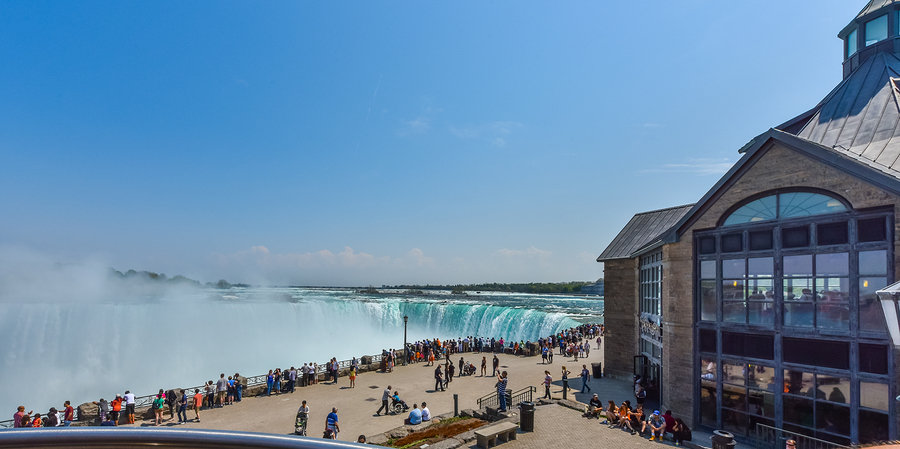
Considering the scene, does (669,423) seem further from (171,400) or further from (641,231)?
(171,400)

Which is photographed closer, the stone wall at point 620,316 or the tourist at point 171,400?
the tourist at point 171,400

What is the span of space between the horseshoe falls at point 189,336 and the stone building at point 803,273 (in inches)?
1175

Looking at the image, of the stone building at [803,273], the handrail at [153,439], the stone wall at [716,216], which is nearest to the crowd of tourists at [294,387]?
the stone wall at [716,216]

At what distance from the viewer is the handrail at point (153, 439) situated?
1.79 meters

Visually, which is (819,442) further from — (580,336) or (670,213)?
(580,336)

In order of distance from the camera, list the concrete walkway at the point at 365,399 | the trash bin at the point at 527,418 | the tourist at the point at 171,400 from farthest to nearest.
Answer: the tourist at the point at 171,400
the concrete walkway at the point at 365,399
the trash bin at the point at 527,418

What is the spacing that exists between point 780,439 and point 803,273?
4.67m

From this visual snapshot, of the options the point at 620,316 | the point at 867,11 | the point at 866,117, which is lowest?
the point at 620,316

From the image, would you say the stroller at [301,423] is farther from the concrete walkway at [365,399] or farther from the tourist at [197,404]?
the tourist at [197,404]

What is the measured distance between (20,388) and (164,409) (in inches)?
843

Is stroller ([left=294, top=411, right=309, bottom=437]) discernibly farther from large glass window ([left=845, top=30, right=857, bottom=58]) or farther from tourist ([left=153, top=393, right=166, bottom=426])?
large glass window ([left=845, top=30, right=857, bottom=58])

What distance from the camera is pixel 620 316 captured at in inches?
944

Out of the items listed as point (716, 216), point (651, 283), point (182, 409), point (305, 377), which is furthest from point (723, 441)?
point (305, 377)

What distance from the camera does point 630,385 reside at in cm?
2280
